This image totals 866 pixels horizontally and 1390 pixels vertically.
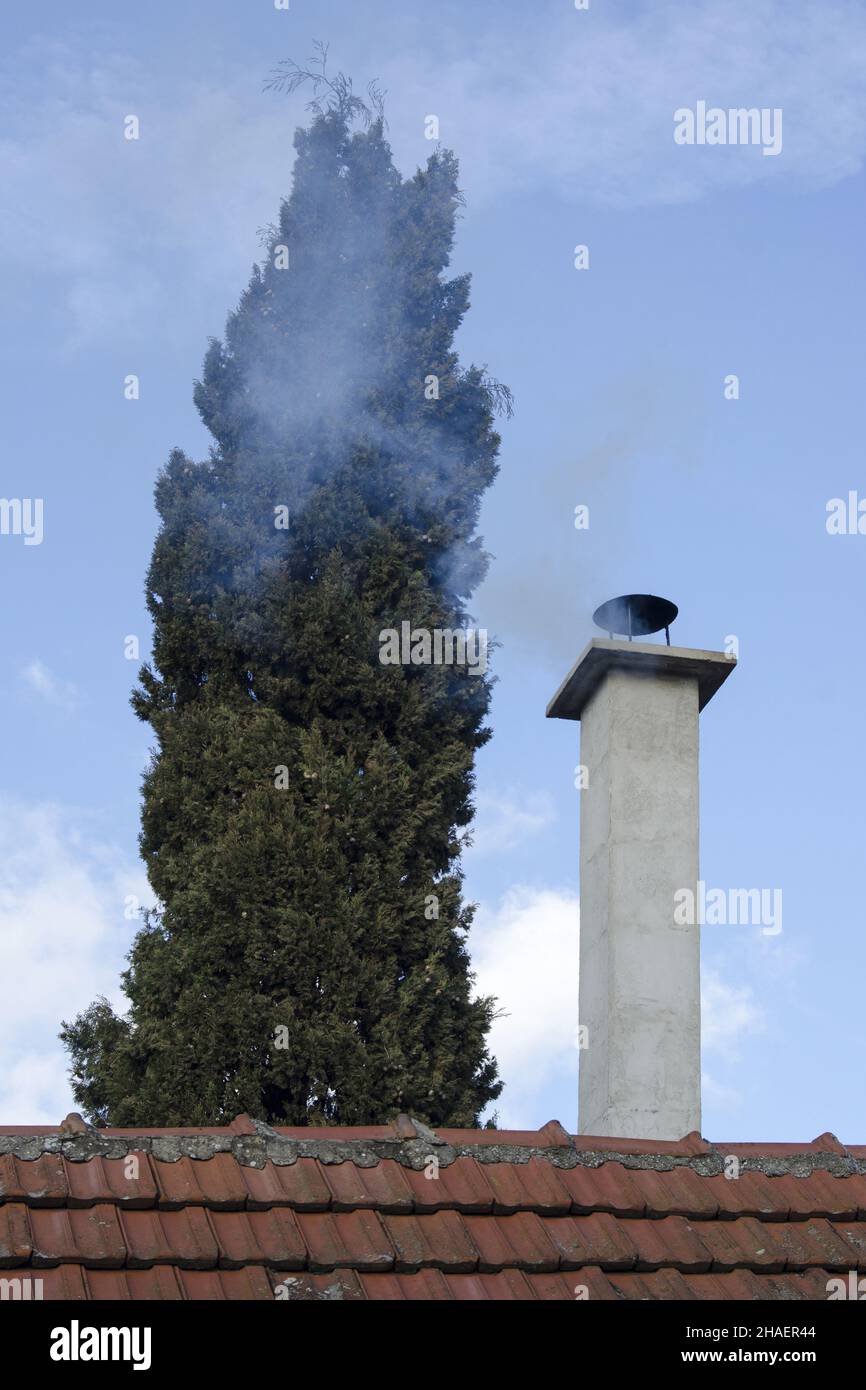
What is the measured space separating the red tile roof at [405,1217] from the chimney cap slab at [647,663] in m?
3.06

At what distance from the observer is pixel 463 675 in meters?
12.6

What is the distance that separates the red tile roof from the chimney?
75.7 inches

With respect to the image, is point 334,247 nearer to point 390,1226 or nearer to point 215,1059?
point 215,1059

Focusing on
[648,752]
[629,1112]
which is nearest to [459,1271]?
[629,1112]

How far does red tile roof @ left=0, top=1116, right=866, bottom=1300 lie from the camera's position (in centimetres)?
473

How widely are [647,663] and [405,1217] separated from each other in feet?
12.6

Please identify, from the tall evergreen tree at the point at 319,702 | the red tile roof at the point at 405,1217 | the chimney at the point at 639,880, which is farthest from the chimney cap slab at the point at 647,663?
the tall evergreen tree at the point at 319,702

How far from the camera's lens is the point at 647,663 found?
27.0 feet

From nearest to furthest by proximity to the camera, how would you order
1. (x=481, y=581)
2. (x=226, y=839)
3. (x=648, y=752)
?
1. (x=648, y=752)
2. (x=226, y=839)
3. (x=481, y=581)

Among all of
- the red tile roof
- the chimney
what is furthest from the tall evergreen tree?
the red tile roof

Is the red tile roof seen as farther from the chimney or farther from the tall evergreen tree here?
the tall evergreen tree

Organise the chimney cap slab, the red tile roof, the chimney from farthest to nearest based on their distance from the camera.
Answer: the chimney cap slab → the chimney → the red tile roof

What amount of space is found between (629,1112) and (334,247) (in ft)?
29.9

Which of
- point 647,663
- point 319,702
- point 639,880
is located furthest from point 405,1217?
point 319,702
